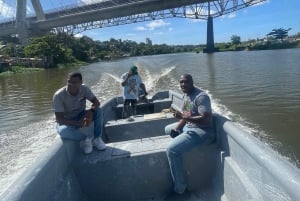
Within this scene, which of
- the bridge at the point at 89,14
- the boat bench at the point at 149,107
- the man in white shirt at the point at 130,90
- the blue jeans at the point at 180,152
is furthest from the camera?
the bridge at the point at 89,14

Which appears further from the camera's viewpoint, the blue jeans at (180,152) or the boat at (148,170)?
the blue jeans at (180,152)

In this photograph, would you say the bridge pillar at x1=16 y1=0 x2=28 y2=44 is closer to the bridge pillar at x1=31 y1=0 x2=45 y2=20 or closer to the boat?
the bridge pillar at x1=31 y1=0 x2=45 y2=20

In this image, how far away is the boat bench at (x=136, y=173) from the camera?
427 centimetres

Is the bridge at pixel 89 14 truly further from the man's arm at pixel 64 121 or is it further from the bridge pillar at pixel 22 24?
the man's arm at pixel 64 121

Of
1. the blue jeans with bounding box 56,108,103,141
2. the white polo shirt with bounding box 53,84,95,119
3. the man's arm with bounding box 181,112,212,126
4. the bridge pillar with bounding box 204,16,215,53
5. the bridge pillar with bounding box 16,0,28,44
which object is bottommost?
the blue jeans with bounding box 56,108,103,141

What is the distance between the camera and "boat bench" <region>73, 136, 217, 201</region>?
4.27m

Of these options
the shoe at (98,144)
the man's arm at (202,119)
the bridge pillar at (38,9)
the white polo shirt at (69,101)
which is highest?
the bridge pillar at (38,9)

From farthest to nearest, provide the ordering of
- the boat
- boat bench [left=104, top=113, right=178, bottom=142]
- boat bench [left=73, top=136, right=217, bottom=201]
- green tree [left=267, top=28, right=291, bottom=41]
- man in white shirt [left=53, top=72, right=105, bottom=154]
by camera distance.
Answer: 1. green tree [left=267, top=28, right=291, bottom=41]
2. boat bench [left=104, top=113, right=178, bottom=142]
3. man in white shirt [left=53, top=72, right=105, bottom=154]
4. boat bench [left=73, top=136, right=217, bottom=201]
5. the boat

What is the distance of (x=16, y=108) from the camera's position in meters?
14.6

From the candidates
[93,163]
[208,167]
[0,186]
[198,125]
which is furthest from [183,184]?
[0,186]

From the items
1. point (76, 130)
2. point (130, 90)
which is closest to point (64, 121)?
point (76, 130)

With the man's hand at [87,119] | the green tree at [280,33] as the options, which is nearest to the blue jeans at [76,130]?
the man's hand at [87,119]

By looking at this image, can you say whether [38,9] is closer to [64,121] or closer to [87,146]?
[64,121]

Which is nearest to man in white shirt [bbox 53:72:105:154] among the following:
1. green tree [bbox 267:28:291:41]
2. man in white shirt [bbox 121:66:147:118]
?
man in white shirt [bbox 121:66:147:118]
